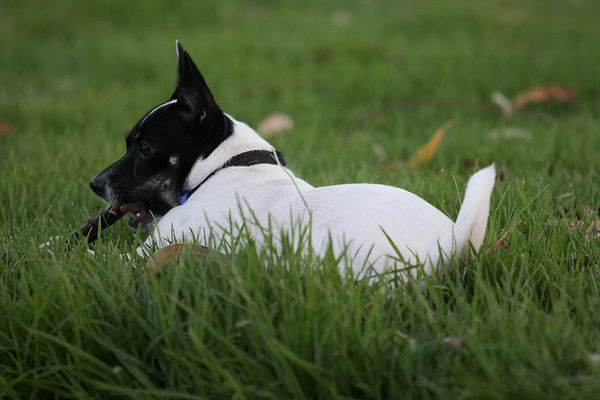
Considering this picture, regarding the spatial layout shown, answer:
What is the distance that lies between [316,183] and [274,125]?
1519 mm

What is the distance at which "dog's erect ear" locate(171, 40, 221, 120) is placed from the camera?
7.54ft

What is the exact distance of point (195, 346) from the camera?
5.05ft

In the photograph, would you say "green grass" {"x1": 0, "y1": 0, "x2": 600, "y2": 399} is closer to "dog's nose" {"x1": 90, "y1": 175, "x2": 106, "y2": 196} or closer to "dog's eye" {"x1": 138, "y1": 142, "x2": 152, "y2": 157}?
"dog's nose" {"x1": 90, "y1": 175, "x2": 106, "y2": 196}

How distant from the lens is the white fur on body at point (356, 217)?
1.79 metres

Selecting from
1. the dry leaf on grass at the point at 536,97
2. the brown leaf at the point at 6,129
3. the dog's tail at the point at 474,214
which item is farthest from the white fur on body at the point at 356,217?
the dry leaf on grass at the point at 536,97

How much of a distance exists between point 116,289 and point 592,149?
3210 mm

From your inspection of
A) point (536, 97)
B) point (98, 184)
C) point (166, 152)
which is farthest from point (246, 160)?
point (536, 97)

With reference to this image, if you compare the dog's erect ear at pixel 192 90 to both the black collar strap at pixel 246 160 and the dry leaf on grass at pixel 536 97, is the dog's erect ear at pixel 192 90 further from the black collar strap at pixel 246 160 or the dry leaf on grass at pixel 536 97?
the dry leaf on grass at pixel 536 97

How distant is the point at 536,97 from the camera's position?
505cm

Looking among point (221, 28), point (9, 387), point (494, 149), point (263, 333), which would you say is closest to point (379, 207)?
point (263, 333)

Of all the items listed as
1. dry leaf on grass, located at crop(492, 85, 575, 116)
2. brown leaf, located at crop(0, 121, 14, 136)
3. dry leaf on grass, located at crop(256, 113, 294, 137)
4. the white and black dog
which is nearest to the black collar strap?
the white and black dog

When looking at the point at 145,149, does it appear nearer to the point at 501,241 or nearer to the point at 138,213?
the point at 138,213

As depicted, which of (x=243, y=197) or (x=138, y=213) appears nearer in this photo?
(x=243, y=197)

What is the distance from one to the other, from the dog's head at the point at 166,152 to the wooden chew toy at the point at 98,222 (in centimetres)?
3
